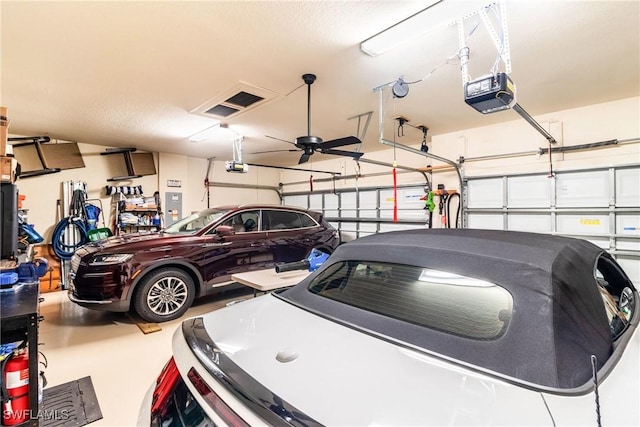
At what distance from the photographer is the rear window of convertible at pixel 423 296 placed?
3.55ft

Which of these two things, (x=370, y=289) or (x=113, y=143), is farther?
(x=113, y=143)

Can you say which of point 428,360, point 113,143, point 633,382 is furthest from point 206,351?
point 113,143

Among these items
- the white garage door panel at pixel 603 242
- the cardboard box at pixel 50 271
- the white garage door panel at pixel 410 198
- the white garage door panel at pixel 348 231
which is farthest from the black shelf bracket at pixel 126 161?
the white garage door panel at pixel 603 242

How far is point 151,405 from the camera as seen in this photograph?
1.15m

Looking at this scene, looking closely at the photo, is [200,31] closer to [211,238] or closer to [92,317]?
[211,238]

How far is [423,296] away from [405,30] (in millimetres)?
2142

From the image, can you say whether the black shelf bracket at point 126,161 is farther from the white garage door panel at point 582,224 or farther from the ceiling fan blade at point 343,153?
the white garage door panel at point 582,224

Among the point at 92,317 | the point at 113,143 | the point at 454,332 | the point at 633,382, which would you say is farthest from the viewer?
the point at 113,143

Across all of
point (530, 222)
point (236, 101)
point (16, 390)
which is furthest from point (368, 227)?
point (16, 390)

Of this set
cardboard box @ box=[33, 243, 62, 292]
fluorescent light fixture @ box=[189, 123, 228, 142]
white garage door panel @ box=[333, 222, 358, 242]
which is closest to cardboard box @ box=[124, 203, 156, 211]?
cardboard box @ box=[33, 243, 62, 292]

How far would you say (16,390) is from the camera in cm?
145

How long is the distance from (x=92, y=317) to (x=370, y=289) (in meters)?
4.39

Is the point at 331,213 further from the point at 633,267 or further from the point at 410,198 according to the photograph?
the point at 633,267

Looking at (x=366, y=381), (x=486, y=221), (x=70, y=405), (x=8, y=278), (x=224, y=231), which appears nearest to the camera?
(x=366, y=381)
